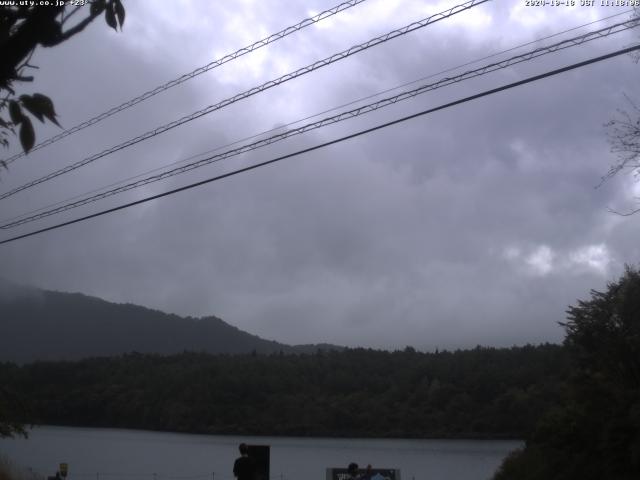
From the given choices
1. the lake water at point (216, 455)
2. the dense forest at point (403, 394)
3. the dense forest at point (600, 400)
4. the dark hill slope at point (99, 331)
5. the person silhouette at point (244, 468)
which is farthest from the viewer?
the dark hill slope at point (99, 331)

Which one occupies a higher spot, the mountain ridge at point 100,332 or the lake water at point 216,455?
the mountain ridge at point 100,332

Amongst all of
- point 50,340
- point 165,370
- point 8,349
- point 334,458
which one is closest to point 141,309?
point 50,340

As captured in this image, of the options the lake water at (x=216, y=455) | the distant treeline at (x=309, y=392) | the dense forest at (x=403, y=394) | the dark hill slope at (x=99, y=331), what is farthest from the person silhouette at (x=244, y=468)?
the dark hill slope at (x=99, y=331)

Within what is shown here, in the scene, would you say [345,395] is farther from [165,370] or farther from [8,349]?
[8,349]

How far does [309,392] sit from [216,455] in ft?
62.3

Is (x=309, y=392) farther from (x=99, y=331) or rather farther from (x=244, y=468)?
(x=99, y=331)

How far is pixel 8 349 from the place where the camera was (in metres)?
107

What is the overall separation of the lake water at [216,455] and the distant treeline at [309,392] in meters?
2.00

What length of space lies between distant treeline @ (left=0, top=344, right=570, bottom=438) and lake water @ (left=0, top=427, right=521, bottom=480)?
200 centimetres

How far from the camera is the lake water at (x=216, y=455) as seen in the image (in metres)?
43.0

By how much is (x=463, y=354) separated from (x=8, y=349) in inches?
2678

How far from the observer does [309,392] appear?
73.5 meters

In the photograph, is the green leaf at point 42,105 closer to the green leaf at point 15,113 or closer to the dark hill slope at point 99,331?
the green leaf at point 15,113

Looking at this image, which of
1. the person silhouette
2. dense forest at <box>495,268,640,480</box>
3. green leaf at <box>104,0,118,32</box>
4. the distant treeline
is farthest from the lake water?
green leaf at <box>104,0,118,32</box>
